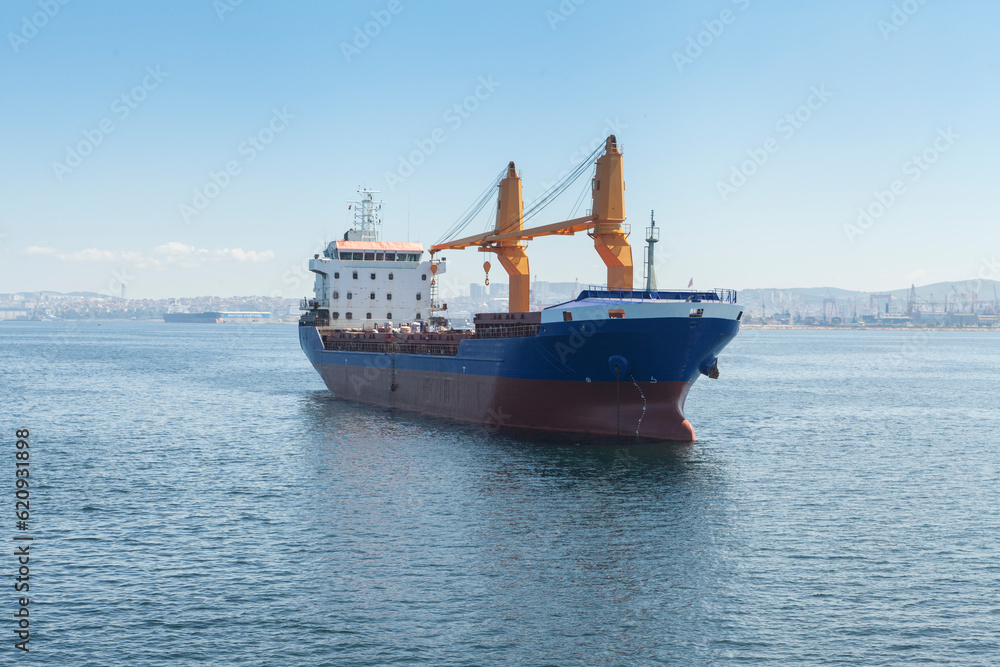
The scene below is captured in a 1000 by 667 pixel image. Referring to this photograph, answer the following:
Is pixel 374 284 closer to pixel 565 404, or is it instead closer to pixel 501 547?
pixel 565 404

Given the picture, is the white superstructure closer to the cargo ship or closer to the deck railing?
the cargo ship

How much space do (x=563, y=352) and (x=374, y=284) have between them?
27602 mm

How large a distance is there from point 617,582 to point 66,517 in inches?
597

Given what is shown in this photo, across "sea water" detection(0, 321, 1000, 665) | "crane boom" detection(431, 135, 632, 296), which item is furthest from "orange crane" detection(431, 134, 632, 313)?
"sea water" detection(0, 321, 1000, 665)

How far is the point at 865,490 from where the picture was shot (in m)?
26.3

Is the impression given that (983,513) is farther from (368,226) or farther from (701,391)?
(368,226)

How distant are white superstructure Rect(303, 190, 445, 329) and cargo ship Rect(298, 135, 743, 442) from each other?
3.03 m

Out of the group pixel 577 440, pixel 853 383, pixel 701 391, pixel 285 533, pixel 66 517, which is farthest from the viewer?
A: pixel 853 383

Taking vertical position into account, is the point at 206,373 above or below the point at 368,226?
below

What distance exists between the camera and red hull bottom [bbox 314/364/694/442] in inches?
1298

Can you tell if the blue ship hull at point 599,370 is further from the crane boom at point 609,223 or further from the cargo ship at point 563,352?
the crane boom at point 609,223

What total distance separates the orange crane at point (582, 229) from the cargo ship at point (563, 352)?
0.19ft

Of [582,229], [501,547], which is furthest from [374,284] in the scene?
[501,547]

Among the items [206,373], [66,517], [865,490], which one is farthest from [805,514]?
[206,373]
